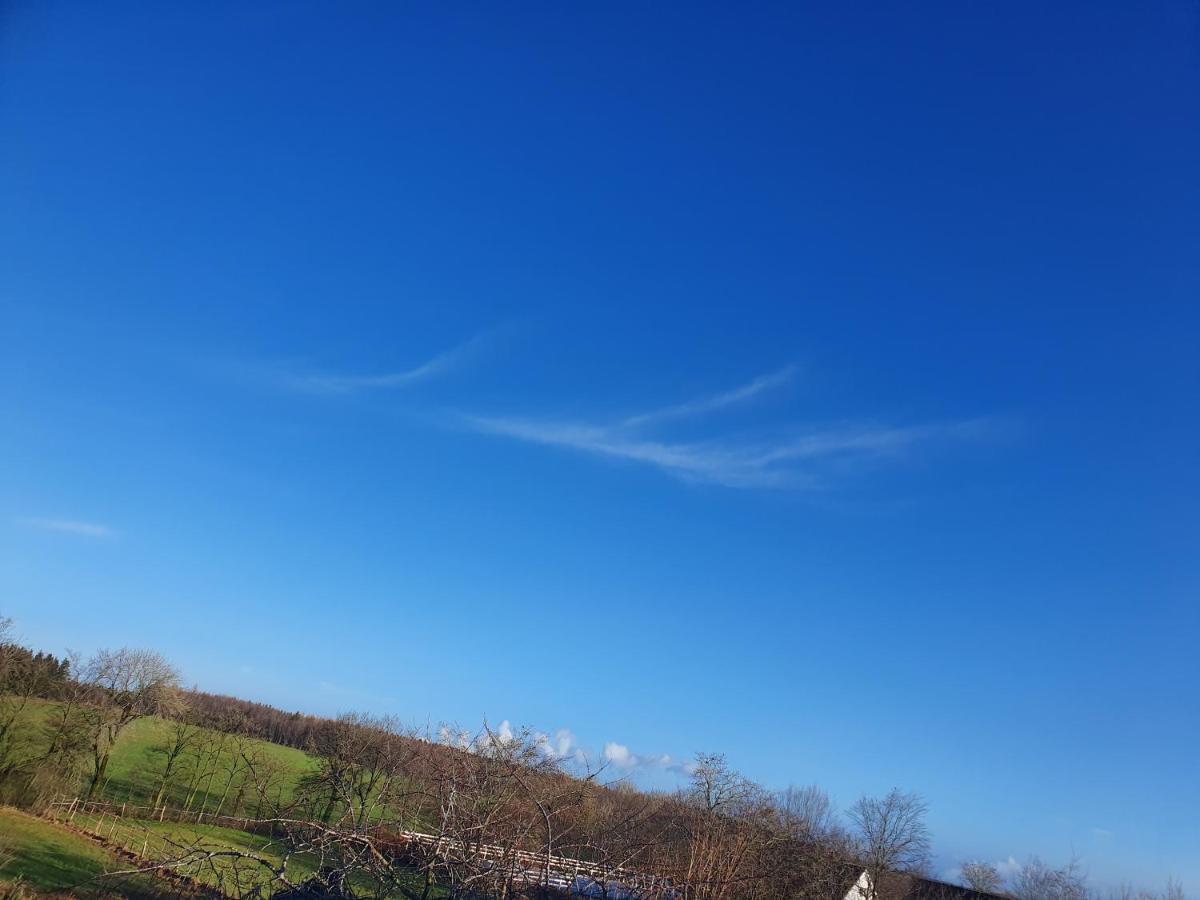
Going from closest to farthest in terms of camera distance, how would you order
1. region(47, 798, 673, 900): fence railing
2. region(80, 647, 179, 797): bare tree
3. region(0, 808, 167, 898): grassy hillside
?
region(47, 798, 673, 900): fence railing, region(0, 808, 167, 898): grassy hillside, region(80, 647, 179, 797): bare tree

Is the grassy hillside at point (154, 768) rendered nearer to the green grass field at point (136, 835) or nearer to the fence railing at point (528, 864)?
the green grass field at point (136, 835)

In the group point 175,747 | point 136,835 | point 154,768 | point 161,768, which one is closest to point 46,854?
point 136,835

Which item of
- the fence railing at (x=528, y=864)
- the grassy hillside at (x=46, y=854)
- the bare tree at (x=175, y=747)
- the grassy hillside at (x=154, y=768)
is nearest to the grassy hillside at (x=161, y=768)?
the grassy hillside at (x=154, y=768)

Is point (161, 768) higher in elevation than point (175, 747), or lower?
lower

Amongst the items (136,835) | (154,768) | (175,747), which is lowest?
(154,768)

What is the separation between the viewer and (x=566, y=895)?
893cm

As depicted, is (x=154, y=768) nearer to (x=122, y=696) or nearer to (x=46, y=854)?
(x=122, y=696)

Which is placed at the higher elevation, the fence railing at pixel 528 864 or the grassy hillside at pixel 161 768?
the fence railing at pixel 528 864

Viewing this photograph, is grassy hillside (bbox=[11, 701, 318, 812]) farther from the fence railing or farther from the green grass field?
the fence railing

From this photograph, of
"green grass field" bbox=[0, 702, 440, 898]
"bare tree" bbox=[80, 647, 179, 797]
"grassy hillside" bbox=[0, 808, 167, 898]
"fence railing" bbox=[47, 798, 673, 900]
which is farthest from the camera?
"bare tree" bbox=[80, 647, 179, 797]

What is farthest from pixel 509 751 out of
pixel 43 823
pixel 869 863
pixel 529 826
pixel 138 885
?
pixel 869 863

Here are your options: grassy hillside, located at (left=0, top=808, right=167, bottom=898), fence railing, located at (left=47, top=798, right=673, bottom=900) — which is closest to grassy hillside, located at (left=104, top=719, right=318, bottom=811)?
grassy hillside, located at (left=0, top=808, right=167, bottom=898)

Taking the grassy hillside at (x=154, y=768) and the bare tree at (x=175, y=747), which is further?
the grassy hillside at (x=154, y=768)

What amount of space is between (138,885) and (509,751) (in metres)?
15.5
